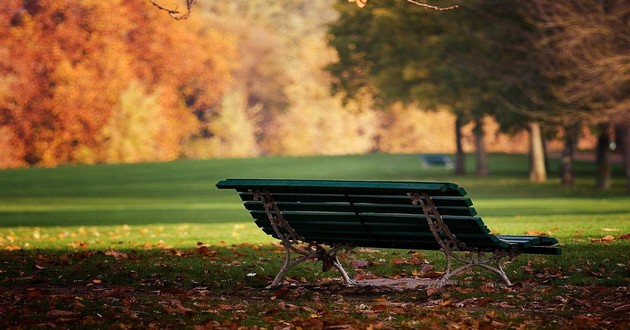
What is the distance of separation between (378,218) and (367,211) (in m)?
0.10

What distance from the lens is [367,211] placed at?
901 centimetres

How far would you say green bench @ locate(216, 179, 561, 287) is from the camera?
853cm

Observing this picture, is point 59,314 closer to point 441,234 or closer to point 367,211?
point 367,211

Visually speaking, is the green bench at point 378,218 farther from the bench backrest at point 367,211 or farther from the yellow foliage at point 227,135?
the yellow foliage at point 227,135

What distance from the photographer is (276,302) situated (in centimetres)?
872

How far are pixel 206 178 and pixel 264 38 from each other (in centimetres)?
3703

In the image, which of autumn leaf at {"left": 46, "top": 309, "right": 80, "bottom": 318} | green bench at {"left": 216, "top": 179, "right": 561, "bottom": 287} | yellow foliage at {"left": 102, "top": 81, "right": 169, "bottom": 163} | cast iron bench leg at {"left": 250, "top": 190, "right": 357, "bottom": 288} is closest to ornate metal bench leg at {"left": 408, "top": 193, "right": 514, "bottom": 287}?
green bench at {"left": 216, "top": 179, "right": 561, "bottom": 287}

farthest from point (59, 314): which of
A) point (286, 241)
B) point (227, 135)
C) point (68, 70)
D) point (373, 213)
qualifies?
point (227, 135)

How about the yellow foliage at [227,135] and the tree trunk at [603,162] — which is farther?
the yellow foliage at [227,135]

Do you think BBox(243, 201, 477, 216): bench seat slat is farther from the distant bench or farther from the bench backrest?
the distant bench

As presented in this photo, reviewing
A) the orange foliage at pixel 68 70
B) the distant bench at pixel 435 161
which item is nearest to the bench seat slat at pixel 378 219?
the orange foliage at pixel 68 70

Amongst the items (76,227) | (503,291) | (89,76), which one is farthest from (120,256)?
(89,76)

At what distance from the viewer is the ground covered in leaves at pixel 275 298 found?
24.9 feet

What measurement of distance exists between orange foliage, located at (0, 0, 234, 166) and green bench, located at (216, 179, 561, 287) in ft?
169
